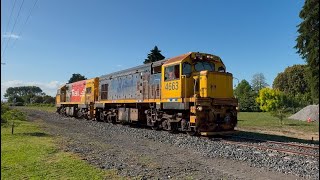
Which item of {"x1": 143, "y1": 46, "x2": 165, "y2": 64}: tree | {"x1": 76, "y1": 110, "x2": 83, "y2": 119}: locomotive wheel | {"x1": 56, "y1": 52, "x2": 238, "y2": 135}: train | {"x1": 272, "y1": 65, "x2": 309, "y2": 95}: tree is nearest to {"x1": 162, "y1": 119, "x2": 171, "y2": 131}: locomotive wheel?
Result: {"x1": 56, "y1": 52, "x2": 238, "y2": 135}: train

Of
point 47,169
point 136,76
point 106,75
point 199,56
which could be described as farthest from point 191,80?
point 106,75

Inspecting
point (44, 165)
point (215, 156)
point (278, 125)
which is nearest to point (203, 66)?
point (215, 156)

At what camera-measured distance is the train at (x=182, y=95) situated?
635 inches

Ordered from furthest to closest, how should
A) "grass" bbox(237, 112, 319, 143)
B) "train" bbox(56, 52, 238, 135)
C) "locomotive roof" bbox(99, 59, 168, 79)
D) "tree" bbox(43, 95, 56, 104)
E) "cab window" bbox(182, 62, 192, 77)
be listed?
"tree" bbox(43, 95, 56, 104), "grass" bbox(237, 112, 319, 143), "locomotive roof" bbox(99, 59, 168, 79), "cab window" bbox(182, 62, 192, 77), "train" bbox(56, 52, 238, 135)

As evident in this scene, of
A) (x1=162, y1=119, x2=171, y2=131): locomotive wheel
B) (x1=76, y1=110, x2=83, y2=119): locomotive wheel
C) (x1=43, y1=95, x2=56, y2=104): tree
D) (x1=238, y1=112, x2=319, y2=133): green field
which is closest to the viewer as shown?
(x1=162, y1=119, x2=171, y2=131): locomotive wheel

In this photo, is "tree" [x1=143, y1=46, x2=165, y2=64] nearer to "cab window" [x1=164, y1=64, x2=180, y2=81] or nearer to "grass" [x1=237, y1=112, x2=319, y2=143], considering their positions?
"grass" [x1=237, y1=112, x2=319, y2=143]

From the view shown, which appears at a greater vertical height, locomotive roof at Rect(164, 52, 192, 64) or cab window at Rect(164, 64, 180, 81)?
locomotive roof at Rect(164, 52, 192, 64)

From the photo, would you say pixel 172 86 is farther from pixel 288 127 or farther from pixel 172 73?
pixel 288 127

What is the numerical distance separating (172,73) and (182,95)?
1.57 m

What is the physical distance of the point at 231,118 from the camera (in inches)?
666

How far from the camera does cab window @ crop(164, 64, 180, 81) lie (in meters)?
17.4

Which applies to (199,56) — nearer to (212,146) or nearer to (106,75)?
(212,146)

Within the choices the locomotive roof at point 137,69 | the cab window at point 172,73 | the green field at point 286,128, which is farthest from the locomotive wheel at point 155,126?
the green field at point 286,128

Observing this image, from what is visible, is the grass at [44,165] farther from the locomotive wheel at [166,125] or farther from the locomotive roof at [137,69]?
the locomotive roof at [137,69]
